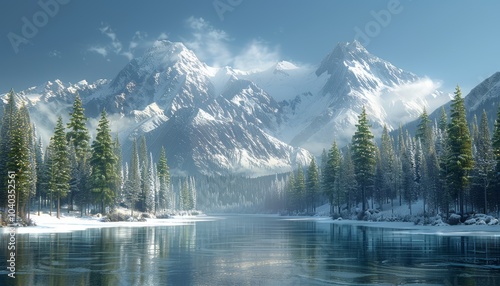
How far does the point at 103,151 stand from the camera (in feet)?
323

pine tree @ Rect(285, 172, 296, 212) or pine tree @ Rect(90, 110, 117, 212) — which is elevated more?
pine tree @ Rect(90, 110, 117, 212)

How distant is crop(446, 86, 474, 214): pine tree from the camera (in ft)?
233

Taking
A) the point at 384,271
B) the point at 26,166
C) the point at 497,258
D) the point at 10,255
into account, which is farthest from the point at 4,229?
the point at 497,258

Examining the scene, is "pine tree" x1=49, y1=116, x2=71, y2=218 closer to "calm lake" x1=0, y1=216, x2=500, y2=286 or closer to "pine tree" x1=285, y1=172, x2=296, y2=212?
"calm lake" x1=0, y1=216, x2=500, y2=286

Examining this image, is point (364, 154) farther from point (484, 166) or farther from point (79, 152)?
point (79, 152)

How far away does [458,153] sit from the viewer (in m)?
72.6

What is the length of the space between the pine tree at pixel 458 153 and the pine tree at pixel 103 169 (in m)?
65.8

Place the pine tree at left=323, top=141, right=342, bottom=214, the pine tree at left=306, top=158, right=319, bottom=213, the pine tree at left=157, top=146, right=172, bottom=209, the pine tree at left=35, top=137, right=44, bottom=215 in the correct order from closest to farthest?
1. the pine tree at left=35, top=137, right=44, bottom=215
2. the pine tree at left=323, top=141, right=342, bottom=214
3. the pine tree at left=306, top=158, right=319, bottom=213
4. the pine tree at left=157, top=146, right=172, bottom=209

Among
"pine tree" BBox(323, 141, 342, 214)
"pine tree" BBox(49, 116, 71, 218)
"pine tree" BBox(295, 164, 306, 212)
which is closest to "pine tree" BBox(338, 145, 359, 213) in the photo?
"pine tree" BBox(323, 141, 342, 214)

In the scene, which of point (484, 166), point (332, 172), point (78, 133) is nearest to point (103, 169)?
point (78, 133)

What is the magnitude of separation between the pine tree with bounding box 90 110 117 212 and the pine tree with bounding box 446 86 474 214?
65.8 m

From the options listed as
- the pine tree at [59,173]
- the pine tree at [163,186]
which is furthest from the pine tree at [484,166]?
the pine tree at [163,186]

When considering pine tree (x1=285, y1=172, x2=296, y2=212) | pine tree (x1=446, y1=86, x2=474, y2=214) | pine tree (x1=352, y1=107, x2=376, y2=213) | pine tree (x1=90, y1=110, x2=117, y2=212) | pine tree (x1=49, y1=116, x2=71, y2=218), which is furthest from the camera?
pine tree (x1=285, y1=172, x2=296, y2=212)

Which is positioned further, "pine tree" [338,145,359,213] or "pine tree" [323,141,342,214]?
"pine tree" [323,141,342,214]
